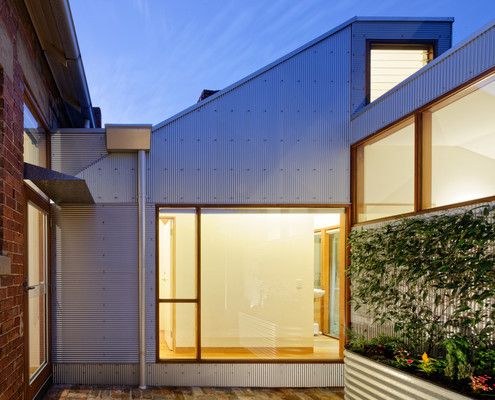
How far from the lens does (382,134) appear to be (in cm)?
478

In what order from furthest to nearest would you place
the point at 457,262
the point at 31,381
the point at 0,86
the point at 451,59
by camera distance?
the point at 31,381 → the point at 451,59 → the point at 457,262 → the point at 0,86

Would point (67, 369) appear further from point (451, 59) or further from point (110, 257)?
point (451, 59)

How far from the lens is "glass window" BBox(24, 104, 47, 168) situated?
411cm

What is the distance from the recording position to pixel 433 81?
3.94m

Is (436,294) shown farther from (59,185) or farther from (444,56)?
(59,185)

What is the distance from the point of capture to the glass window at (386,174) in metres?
4.36

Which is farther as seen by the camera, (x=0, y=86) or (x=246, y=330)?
(x=246, y=330)

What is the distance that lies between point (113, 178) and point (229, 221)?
4.76 ft

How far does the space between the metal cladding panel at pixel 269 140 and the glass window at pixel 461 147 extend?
1447mm

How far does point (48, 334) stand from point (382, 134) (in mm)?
4281

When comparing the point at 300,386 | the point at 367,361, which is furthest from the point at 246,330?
the point at 367,361

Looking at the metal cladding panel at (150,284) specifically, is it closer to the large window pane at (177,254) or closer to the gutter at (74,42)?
the large window pane at (177,254)

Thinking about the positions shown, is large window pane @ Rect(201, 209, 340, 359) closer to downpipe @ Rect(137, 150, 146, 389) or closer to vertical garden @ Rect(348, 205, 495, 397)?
downpipe @ Rect(137, 150, 146, 389)

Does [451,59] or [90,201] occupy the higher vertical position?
[451,59]
